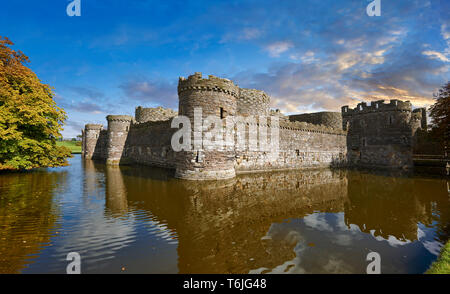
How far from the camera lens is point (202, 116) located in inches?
543

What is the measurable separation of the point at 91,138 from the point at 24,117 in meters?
21.5

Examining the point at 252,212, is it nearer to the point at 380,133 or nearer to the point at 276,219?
the point at 276,219

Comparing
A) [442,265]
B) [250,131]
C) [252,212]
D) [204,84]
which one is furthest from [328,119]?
[442,265]

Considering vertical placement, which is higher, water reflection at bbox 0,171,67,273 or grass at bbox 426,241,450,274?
water reflection at bbox 0,171,67,273

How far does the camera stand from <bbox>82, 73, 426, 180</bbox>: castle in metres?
14.0

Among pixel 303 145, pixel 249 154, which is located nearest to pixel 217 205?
pixel 249 154

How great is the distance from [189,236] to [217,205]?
2.89 metres

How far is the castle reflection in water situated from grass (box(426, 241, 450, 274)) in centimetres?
87

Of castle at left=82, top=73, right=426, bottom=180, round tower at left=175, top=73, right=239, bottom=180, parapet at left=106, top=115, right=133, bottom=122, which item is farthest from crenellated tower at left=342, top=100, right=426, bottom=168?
parapet at left=106, top=115, right=133, bottom=122

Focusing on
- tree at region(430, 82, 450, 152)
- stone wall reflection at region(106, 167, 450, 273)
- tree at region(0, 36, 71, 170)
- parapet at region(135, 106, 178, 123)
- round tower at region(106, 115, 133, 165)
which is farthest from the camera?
parapet at region(135, 106, 178, 123)

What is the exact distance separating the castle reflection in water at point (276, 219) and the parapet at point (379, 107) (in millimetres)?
15673

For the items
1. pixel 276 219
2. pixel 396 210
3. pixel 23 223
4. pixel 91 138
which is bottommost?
pixel 396 210

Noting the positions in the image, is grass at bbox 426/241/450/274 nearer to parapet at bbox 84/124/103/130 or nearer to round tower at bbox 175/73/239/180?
round tower at bbox 175/73/239/180
